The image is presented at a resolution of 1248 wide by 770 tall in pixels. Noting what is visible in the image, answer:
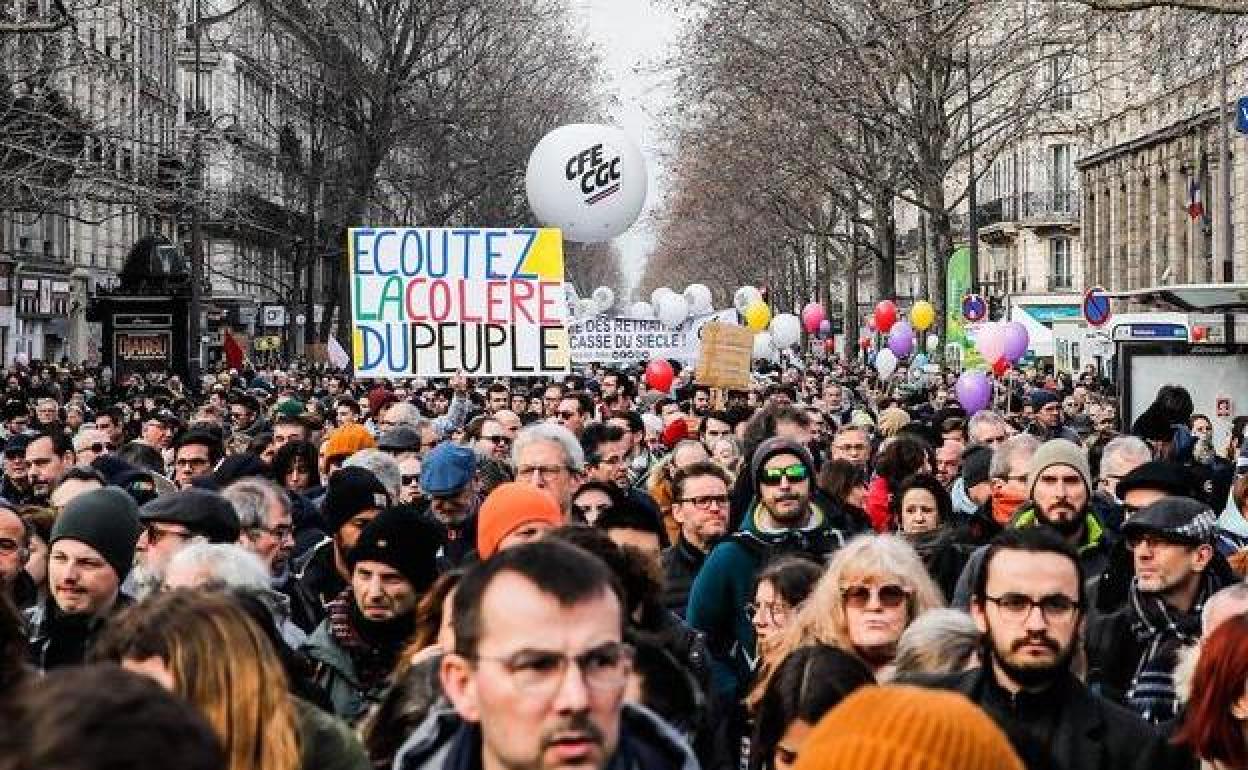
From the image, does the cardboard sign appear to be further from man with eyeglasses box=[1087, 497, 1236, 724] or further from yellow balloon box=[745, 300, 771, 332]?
yellow balloon box=[745, 300, 771, 332]

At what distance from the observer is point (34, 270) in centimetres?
5466

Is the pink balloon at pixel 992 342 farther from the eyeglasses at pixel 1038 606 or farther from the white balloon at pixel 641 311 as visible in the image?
the eyeglasses at pixel 1038 606

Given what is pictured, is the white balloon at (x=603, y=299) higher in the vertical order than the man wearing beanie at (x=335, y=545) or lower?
higher

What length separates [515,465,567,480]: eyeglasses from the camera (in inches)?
360

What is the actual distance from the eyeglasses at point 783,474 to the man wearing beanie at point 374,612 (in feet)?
6.18

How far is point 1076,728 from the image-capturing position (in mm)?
4945

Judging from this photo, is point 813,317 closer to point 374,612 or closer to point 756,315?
point 756,315

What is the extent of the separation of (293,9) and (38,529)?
34.2 m

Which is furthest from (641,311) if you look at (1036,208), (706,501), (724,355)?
(1036,208)

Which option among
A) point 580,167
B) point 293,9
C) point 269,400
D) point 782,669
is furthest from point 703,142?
point 782,669

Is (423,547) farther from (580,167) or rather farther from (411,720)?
(580,167)

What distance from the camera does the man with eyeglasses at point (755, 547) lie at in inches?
295

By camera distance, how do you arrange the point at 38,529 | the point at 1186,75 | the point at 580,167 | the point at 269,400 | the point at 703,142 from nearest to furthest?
the point at 38,529
the point at 580,167
the point at 1186,75
the point at 269,400
the point at 703,142

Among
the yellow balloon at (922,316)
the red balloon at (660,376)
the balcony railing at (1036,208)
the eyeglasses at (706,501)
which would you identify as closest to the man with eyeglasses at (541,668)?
the eyeglasses at (706,501)
